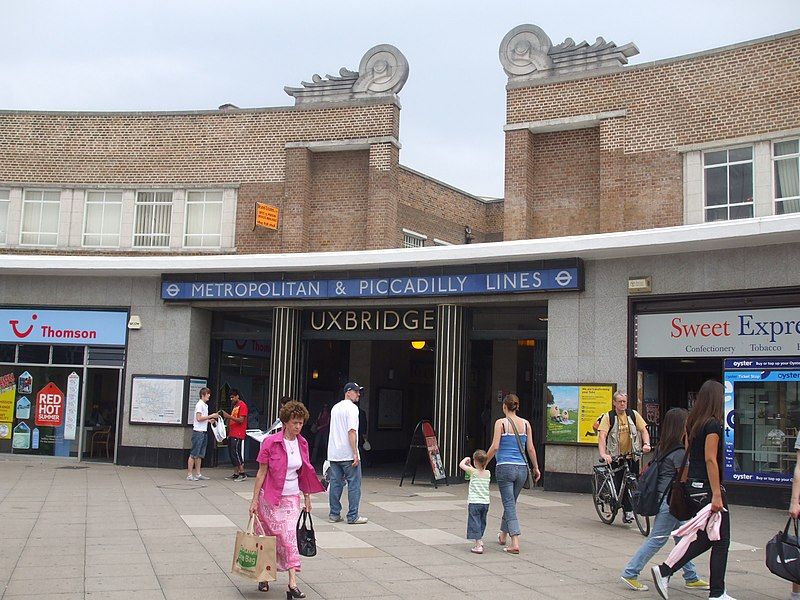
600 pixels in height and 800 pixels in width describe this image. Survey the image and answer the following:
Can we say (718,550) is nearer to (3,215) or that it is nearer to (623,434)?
(623,434)

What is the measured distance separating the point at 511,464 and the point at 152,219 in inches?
649

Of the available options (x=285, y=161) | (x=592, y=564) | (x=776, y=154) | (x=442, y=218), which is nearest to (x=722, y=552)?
(x=592, y=564)

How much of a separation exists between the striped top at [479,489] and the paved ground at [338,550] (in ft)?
1.86

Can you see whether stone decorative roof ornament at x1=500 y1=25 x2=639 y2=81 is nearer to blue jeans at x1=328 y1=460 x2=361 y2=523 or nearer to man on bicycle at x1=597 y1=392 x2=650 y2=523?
man on bicycle at x1=597 y1=392 x2=650 y2=523

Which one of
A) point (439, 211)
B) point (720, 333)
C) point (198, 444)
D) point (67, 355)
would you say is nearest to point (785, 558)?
point (720, 333)

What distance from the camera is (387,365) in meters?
22.9

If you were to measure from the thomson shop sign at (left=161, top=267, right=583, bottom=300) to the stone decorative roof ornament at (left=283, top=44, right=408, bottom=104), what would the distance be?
23.5ft

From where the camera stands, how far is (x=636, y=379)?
14742 millimetres

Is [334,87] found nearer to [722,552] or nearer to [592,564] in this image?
[592,564]

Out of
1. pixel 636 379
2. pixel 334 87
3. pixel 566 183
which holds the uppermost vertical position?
pixel 334 87

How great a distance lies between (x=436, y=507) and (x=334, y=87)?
13692 mm

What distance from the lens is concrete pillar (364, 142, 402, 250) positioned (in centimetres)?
2231

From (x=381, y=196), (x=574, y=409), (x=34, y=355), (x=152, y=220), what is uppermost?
(x=381, y=196)

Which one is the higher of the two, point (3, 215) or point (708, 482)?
point (3, 215)
